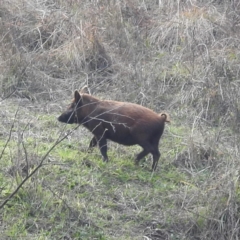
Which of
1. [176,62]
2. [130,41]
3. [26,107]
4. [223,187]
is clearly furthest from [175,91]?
[223,187]

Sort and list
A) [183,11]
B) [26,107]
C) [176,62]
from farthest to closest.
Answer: [183,11] < [176,62] < [26,107]

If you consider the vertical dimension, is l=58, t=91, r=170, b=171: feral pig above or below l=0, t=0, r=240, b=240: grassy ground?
above

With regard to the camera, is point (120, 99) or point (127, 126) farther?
point (120, 99)

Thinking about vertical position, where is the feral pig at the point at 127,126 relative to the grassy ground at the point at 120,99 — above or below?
above

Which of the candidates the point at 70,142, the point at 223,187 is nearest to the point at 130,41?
the point at 70,142

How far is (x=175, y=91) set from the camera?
1100 cm

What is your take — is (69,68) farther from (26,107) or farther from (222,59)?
(222,59)

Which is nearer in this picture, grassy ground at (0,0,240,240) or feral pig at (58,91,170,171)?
grassy ground at (0,0,240,240)

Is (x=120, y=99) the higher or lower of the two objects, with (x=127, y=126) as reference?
lower

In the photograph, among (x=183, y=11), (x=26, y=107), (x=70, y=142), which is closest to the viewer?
(x=70, y=142)

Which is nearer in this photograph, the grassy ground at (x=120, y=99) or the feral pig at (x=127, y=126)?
the grassy ground at (x=120, y=99)

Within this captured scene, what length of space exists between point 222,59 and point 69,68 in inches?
92.5

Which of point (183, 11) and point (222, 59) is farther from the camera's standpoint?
point (183, 11)

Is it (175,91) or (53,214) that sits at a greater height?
(53,214)
